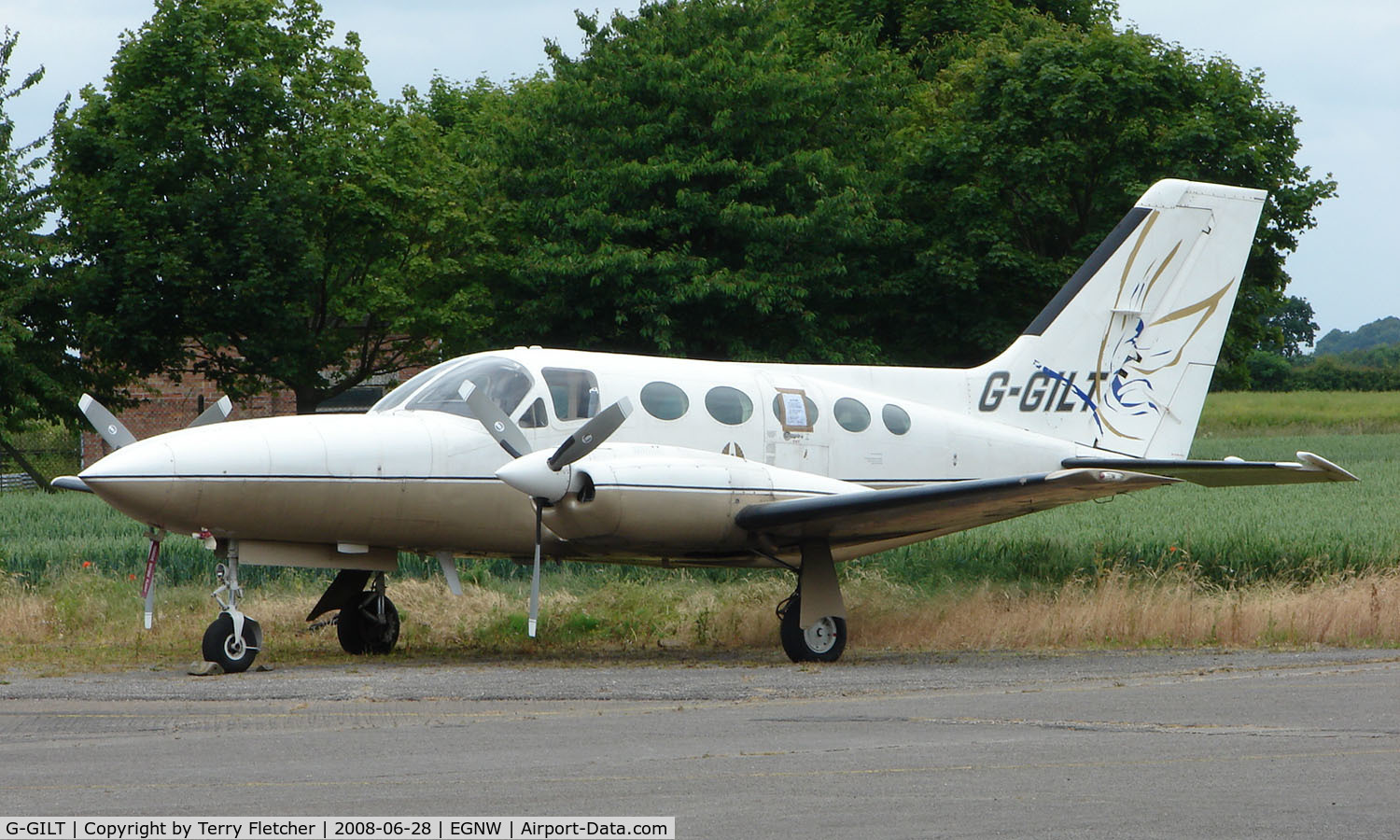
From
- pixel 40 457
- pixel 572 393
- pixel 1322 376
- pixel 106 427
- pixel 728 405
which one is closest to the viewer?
pixel 106 427

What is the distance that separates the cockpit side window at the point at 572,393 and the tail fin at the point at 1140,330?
15.5 feet

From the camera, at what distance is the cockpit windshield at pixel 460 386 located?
1270 centimetres

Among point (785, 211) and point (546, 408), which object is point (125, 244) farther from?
point (546, 408)

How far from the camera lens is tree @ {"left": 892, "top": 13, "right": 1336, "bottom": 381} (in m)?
35.6

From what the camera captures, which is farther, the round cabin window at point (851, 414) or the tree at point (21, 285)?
the tree at point (21, 285)

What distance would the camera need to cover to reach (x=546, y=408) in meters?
12.8

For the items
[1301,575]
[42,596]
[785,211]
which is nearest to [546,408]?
[42,596]

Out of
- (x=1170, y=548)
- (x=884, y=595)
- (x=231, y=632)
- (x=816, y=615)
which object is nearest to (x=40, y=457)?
(x=884, y=595)

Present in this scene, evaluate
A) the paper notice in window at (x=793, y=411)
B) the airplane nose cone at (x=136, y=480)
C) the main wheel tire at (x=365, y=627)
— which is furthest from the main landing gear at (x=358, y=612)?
the paper notice in window at (x=793, y=411)

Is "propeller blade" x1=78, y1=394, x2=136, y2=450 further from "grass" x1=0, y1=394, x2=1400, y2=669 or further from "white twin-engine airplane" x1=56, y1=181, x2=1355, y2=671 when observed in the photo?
"grass" x1=0, y1=394, x2=1400, y2=669

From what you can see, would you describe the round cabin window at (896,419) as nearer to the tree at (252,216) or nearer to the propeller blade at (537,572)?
the propeller blade at (537,572)

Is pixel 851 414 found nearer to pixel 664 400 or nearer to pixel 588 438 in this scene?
pixel 664 400

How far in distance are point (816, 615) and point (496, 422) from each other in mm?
3470

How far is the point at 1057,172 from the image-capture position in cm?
3650
